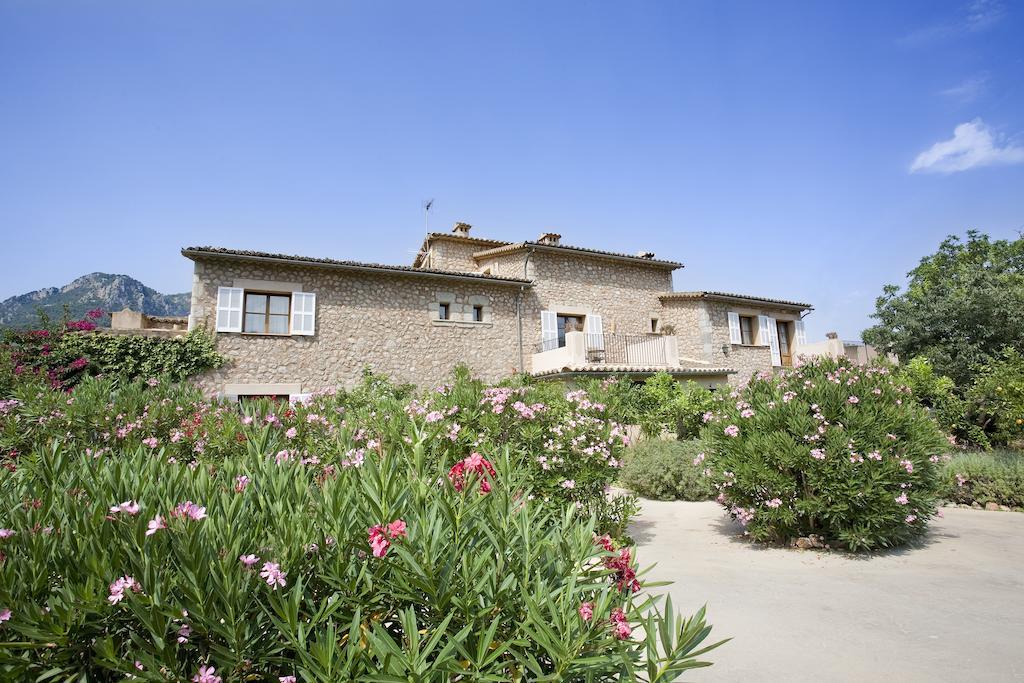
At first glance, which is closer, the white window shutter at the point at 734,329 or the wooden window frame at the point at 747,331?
the white window shutter at the point at 734,329

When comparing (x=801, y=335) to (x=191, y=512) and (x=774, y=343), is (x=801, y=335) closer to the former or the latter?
(x=774, y=343)

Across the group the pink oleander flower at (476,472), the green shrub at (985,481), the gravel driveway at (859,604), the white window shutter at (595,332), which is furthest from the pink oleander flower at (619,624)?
the white window shutter at (595,332)

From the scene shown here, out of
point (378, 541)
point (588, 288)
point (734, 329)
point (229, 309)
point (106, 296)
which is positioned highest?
point (106, 296)

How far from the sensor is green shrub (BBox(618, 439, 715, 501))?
8219 mm

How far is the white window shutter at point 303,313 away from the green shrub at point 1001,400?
14734mm

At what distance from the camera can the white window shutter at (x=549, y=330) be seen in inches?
623

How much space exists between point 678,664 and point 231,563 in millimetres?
1085

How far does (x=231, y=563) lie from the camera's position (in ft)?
3.56

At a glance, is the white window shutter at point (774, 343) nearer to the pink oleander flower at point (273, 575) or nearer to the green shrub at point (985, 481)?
the green shrub at point (985, 481)

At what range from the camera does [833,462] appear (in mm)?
4656

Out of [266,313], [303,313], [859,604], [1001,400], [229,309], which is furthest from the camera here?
[303,313]

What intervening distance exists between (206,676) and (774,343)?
21224mm

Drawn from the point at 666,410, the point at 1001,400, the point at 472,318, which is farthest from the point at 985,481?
the point at 472,318

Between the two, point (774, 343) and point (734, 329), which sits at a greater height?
point (734, 329)
